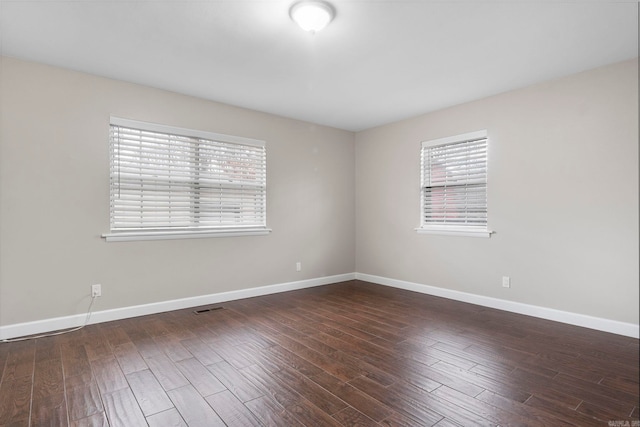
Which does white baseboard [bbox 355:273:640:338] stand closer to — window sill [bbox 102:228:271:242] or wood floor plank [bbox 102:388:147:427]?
window sill [bbox 102:228:271:242]

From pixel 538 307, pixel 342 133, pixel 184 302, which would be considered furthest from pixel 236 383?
pixel 342 133

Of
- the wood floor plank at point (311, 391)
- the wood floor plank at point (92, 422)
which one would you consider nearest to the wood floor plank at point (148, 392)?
the wood floor plank at point (92, 422)

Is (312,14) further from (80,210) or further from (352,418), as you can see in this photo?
(80,210)

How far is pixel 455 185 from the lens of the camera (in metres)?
4.04

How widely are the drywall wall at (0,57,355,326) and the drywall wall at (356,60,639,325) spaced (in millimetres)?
1642

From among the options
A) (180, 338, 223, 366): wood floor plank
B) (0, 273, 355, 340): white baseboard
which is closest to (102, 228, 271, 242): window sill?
(0, 273, 355, 340): white baseboard

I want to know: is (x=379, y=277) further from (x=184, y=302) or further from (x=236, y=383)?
(x=236, y=383)

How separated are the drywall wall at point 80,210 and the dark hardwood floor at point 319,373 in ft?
1.31

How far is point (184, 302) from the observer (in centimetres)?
364

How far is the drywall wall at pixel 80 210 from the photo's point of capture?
281 cm

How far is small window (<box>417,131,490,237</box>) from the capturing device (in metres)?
3.80

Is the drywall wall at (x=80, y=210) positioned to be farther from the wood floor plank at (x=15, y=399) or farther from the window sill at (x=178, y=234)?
the wood floor plank at (x=15, y=399)

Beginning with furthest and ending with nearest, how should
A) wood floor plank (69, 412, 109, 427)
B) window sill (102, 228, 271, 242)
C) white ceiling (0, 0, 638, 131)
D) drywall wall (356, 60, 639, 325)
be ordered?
window sill (102, 228, 271, 242), drywall wall (356, 60, 639, 325), white ceiling (0, 0, 638, 131), wood floor plank (69, 412, 109, 427)

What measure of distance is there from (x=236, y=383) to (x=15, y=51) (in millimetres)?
3049
